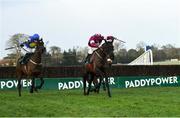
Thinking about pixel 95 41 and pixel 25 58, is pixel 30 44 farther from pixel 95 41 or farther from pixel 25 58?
pixel 95 41

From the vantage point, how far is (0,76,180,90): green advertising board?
33.4 metres

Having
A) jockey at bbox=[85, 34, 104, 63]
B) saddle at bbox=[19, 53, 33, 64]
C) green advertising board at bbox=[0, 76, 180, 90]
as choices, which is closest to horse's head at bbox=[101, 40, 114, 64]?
jockey at bbox=[85, 34, 104, 63]

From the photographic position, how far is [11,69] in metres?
38.3

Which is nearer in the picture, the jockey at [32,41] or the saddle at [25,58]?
the jockey at [32,41]

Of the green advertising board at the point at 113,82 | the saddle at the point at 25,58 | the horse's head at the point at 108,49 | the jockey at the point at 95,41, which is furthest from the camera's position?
the green advertising board at the point at 113,82

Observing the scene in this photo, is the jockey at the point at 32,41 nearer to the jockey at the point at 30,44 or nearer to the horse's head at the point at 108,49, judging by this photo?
the jockey at the point at 30,44

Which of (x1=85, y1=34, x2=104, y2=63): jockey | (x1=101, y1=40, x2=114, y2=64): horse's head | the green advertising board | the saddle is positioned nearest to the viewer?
(x1=101, y1=40, x2=114, y2=64): horse's head

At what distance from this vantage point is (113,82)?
35.0 meters

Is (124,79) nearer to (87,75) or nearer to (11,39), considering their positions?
(87,75)

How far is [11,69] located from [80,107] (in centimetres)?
2288

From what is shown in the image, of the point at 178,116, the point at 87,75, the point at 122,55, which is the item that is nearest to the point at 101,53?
the point at 87,75

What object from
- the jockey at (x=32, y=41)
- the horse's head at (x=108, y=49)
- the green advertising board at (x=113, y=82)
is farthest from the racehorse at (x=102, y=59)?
the green advertising board at (x=113, y=82)

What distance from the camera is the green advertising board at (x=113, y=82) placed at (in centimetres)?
3338

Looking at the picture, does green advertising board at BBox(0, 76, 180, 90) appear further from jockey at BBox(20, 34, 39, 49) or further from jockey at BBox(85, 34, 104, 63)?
jockey at BBox(85, 34, 104, 63)
